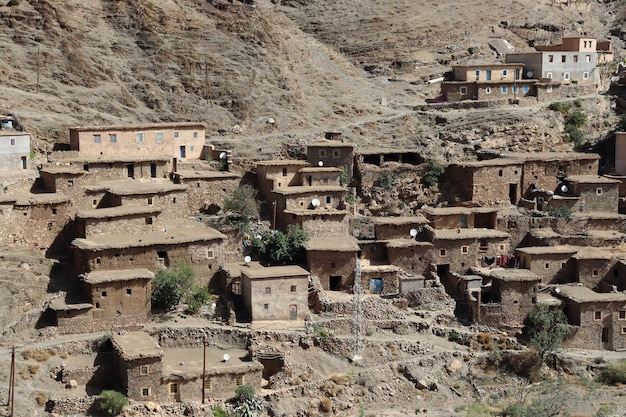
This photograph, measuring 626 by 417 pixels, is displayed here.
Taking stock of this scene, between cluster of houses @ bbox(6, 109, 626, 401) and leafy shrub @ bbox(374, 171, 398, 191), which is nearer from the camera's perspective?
cluster of houses @ bbox(6, 109, 626, 401)

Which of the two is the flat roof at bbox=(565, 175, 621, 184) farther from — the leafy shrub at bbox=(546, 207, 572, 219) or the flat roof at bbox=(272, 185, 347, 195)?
the flat roof at bbox=(272, 185, 347, 195)

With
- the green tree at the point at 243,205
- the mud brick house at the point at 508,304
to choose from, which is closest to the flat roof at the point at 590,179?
the mud brick house at the point at 508,304

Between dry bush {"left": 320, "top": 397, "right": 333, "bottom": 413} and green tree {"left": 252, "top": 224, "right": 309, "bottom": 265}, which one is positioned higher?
green tree {"left": 252, "top": 224, "right": 309, "bottom": 265}

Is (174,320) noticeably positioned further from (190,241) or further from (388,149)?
(388,149)

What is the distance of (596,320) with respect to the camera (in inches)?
1688

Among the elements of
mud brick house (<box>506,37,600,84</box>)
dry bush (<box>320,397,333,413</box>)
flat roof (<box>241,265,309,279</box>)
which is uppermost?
mud brick house (<box>506,37,600,84</box>)

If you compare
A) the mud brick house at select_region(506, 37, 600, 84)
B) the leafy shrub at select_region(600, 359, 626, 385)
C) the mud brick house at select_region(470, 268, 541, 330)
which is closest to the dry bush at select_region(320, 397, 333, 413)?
the mud brick house at select_region(470, 268, 541, 330)

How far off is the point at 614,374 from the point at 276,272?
43.9ft

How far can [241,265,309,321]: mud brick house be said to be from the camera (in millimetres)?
40372

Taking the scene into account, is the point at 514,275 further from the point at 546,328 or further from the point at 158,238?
the point at 158,238

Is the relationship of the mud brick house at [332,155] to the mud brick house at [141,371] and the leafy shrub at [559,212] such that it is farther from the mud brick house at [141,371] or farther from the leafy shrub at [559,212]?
the mud brick house at [141,371]

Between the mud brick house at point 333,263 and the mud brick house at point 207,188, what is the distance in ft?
17.0

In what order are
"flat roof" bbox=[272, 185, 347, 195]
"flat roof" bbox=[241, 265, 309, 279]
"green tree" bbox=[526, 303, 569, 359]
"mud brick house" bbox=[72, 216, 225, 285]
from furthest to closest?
"flat roof" bbox=[272, 185, 347, 195] < "green tree" bbox=[526, 303, 569, 359] < "flat roof" bbox=[241, 265, 309, 279] < "mud brick house" bbox=[72, 216, 225, 285]

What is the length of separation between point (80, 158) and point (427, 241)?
48.6 feet
